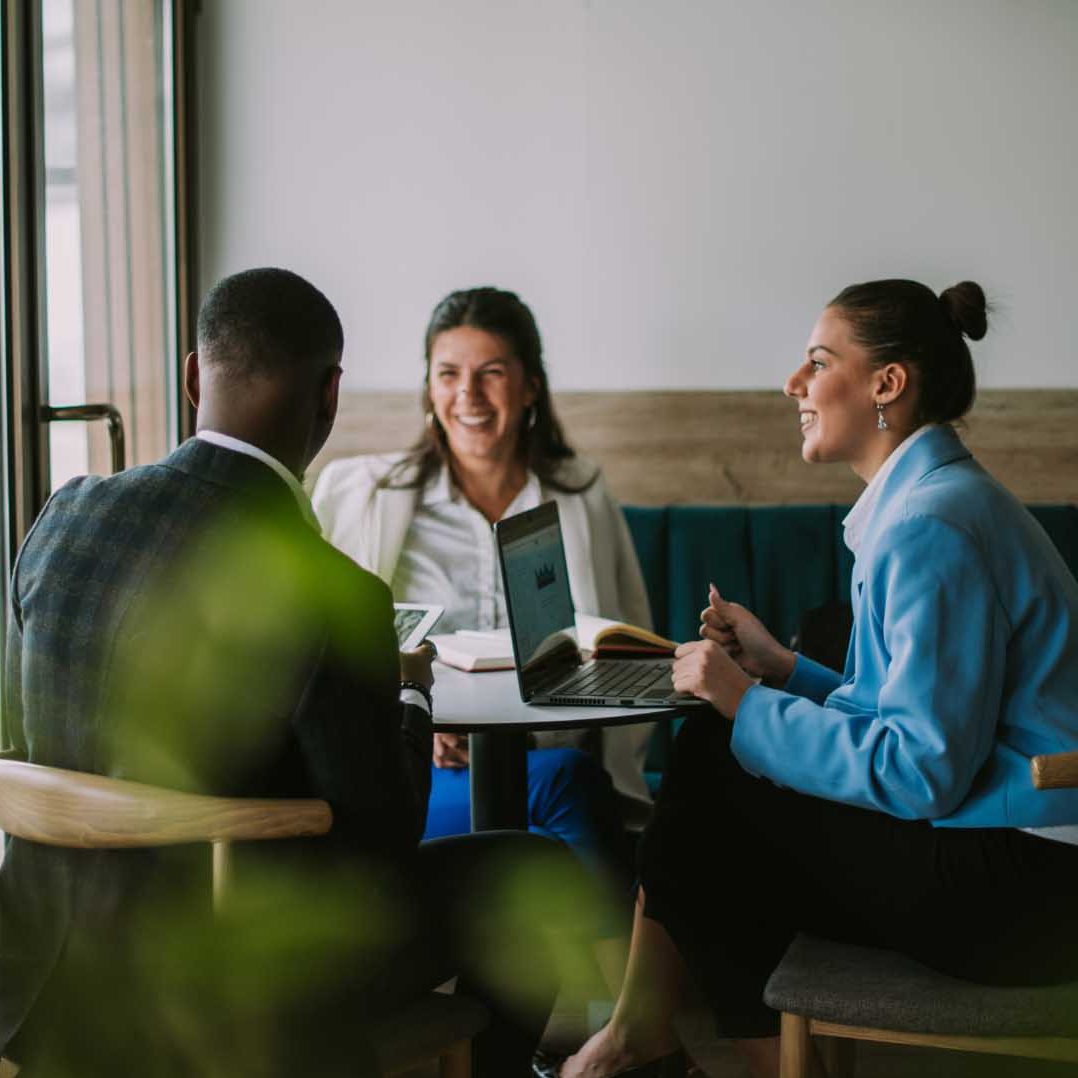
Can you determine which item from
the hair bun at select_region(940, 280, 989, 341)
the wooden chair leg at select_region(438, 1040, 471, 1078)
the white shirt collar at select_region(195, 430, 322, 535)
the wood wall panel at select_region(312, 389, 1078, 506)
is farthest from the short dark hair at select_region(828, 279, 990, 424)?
the wood wall panel at select_region(312, 389, 1078, 506)

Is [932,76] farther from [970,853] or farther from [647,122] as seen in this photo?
[970,853]

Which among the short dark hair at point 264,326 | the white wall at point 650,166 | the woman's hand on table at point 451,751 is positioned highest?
the white wall at point 650,166

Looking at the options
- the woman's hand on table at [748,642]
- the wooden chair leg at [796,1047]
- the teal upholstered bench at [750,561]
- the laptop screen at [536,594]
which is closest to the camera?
the wooden chair leg at [796,1047]

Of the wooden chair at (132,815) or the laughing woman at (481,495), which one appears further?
the laughing woman at (481,495)

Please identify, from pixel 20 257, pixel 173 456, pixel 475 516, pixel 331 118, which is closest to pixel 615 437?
pixel 475 516

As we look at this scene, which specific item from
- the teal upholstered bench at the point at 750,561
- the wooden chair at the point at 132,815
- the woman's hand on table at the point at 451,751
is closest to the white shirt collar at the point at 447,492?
A: the teal upholstered bench at the point at 750,561

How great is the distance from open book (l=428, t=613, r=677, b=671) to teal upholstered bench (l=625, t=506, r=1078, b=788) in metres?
0.80

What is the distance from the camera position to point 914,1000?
5.17ft

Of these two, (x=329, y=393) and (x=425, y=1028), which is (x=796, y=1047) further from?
(x=329, y=393)

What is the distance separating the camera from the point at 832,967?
163cm

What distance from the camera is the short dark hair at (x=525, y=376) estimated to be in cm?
301

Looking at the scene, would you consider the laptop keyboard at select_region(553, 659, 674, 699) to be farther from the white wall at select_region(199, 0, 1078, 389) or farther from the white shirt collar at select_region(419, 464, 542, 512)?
the white wall at select_region(199, 0, 1078, 389)

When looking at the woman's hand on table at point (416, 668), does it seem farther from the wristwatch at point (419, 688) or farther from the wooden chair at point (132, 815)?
the wooden chair at point (132, 815)

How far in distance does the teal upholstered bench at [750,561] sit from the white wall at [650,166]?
1.22 feet
